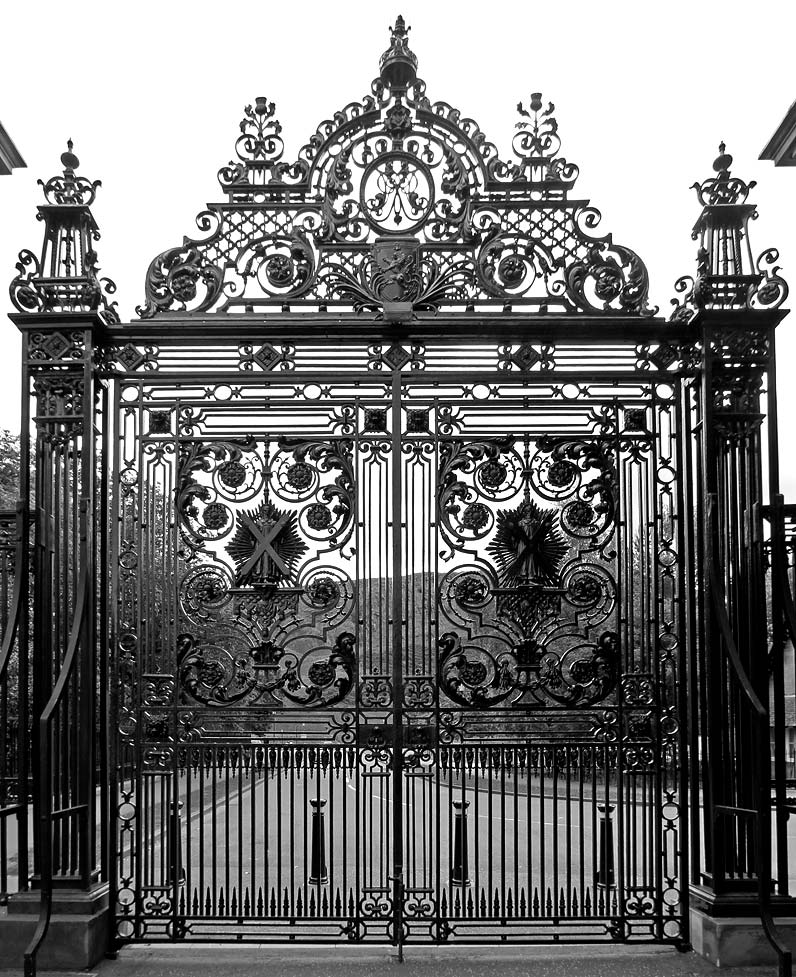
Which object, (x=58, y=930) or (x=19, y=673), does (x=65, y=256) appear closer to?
(x=19, y=673)

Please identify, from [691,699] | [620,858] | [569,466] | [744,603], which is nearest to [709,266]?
[569,466]

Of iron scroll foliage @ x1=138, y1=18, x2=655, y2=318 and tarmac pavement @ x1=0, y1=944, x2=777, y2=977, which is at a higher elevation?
iron scroll foliage @ x1=138, y1=18, x2=655, y2=318

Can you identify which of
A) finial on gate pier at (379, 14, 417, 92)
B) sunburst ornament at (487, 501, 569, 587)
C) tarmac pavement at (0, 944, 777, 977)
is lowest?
tarmac pavement at (0, 944, 777, 977)

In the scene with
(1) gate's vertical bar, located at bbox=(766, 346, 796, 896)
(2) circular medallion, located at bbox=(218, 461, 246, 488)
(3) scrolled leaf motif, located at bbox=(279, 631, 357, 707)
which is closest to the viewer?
(1) gate's vertical bar, located at bbox=(766, 346, 796, 896)

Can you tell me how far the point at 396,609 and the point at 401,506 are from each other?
530 millimetres

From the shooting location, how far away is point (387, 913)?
16.0ft

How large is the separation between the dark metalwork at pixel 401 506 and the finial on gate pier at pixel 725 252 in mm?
18

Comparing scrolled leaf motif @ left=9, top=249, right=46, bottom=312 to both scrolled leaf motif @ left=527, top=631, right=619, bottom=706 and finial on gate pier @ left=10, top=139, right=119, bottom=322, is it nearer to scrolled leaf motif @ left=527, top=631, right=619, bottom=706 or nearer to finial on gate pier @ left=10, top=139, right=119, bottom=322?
finial on gate pier @ left=10, top=139, right=119, bottom=322

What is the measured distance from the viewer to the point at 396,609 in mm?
4965

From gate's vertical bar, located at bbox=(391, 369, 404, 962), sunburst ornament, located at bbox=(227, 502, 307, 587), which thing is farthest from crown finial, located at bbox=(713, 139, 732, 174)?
sunburst ornament, located at bbox=(227, 502, 307, 587)

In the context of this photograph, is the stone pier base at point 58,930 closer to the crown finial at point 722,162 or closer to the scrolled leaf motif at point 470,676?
the scrolled leaf motif at point 470,676

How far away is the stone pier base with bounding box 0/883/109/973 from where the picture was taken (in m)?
4.54

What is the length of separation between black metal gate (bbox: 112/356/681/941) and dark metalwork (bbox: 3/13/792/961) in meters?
0.02

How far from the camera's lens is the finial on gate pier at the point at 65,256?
4.94 meters
